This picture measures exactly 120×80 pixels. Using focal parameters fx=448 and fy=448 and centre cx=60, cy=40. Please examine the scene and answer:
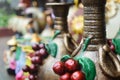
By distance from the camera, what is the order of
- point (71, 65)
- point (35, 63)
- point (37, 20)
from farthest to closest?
1. point (37, 20)
2. point (35, 63)
3. point (71, 65)

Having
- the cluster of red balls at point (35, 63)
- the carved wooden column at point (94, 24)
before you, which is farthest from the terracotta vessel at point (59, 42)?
the carved wooden column at point (94, 24)

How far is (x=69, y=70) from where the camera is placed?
64cm

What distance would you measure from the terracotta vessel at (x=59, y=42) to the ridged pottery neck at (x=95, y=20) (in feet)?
0.43

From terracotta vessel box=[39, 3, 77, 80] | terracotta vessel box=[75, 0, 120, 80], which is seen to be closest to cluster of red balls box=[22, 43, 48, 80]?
terracotta vessel box=[39, 3, 77, 80]

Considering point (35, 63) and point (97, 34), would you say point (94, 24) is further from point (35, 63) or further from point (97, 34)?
point (35, 63)

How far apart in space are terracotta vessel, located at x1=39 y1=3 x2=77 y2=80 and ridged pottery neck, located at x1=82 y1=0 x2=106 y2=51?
132 millimetres

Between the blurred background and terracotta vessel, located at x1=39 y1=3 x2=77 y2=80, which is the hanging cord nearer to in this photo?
terracotta vessel, located at x1=39 y1=3 x2=77 y2=80

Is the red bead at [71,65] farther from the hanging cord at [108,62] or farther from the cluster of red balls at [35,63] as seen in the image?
the cluster of red balls at [35,63]

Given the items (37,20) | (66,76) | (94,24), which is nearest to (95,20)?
(94,24)

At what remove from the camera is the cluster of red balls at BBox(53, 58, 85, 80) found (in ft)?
2.07

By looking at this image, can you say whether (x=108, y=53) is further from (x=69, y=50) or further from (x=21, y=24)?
(x=21, y=24)

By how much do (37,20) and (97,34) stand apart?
97 centimetres

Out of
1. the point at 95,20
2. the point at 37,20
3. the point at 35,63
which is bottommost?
the point at 37,20

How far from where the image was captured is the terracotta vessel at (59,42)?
2.67ft
